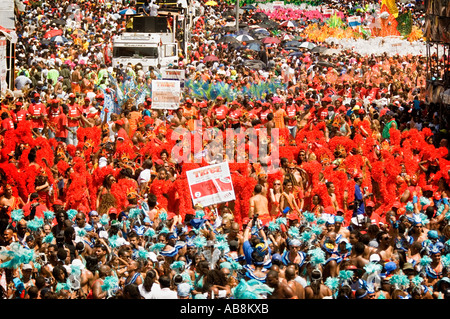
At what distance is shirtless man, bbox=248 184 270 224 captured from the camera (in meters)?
12.7

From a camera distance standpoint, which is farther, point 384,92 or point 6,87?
point 6,87

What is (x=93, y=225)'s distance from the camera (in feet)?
37.4

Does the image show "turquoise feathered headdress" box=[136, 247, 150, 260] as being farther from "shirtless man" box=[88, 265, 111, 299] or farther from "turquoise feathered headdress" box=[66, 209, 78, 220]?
"turquoise feathered headdress" box=[66, 209, 78, 220]

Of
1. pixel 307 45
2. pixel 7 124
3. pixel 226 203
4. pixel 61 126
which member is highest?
pixel 7 124

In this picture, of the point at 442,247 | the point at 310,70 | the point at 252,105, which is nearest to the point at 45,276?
the point at 442,247

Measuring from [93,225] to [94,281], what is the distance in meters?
2.13

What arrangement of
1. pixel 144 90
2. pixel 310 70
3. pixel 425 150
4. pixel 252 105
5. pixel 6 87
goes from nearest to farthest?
pixel 425 150, pixel 252 105, pixel 144 90, pixel 6 87, pixel 310 70

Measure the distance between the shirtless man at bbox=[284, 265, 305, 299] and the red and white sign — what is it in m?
2.82

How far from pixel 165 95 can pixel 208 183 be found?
719 centimetres

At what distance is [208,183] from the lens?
474 inches

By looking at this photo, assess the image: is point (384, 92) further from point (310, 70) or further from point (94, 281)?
point (94, 281)

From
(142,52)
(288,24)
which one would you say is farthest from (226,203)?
(288,24)

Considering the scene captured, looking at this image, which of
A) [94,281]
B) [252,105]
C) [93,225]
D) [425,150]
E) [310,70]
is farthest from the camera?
[310,70]

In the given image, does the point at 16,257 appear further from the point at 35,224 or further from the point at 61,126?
the point at 61,126
